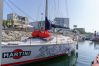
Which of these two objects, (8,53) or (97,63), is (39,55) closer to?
(8,53)

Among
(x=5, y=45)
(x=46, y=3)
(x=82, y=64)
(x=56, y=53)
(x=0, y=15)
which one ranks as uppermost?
(x=46, y=3)

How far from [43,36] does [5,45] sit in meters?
5.41

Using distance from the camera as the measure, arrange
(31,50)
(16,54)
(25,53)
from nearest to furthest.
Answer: (16,54), (25,53), (31,50)

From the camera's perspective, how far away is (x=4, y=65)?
34.0ft

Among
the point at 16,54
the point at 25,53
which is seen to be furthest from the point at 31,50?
the point at 16,54

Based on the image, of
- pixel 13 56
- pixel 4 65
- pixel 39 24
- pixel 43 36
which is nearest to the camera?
pixel 4 65

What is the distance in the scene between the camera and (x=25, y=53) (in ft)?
38.2

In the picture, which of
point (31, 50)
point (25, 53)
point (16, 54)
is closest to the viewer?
point (16, 54)

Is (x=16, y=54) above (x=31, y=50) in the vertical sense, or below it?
below

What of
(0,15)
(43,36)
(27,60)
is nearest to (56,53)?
(43,36)

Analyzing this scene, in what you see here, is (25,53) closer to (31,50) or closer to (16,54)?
(31,50)

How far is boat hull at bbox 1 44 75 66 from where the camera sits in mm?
10609

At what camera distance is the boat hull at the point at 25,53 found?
34.8 feet

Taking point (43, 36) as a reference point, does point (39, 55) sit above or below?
below
